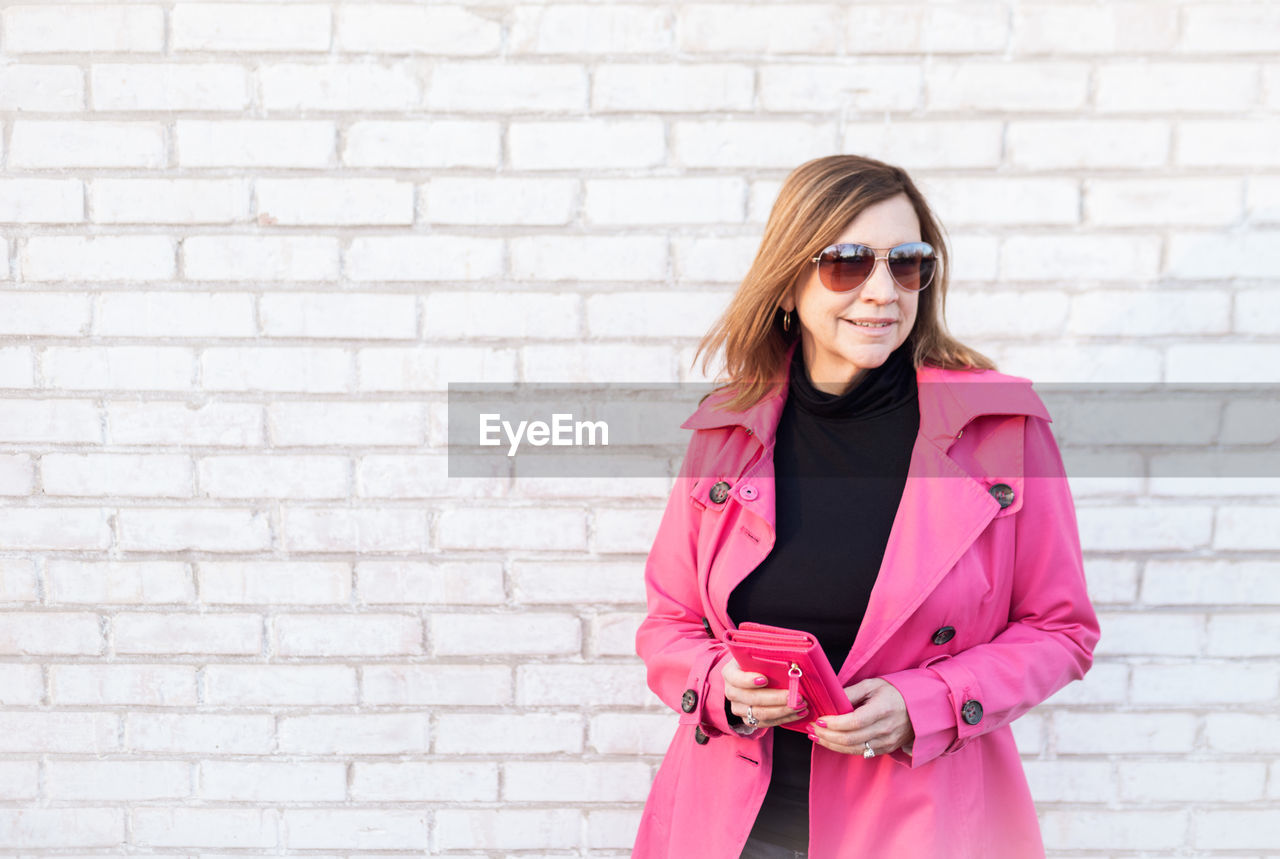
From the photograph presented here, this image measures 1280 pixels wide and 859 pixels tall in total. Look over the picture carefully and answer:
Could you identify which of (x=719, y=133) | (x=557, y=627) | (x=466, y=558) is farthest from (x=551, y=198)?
(x=557, y=627)

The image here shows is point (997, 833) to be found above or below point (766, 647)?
below

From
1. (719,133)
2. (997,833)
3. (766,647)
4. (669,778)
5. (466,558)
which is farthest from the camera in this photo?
(466,558)

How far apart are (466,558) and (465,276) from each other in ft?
2.45

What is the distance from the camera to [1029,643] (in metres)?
1.53

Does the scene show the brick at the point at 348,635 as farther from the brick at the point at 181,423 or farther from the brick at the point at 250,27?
the brick at the point at 250,27

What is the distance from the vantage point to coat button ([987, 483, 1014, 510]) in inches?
60.3

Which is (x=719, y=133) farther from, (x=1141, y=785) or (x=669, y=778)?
(x=1141, y=785)

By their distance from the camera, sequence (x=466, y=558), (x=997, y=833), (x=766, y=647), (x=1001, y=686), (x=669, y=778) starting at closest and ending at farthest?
(x=766, y=647)
(x=1001, y=686)
(x=997, y=833)
(x=669, y=778)
(x=466, y=558)

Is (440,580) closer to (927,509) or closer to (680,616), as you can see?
(680,616)

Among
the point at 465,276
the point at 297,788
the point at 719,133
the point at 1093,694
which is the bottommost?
the point at 297,788

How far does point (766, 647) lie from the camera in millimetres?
1312

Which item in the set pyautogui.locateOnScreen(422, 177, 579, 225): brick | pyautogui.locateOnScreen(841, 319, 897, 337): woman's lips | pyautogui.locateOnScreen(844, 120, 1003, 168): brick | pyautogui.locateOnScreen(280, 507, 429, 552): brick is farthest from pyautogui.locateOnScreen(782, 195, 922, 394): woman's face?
pyautogui.locateOnScreen(280, 507, 429, 552): brick

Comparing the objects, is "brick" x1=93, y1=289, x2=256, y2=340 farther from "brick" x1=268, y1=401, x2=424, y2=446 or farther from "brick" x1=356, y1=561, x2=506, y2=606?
"brick" x1=356, y1=561, x2=506, y2=606

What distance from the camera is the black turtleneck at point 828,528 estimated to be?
1.58 m
